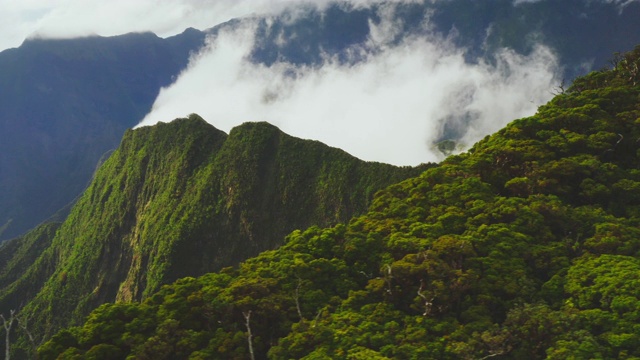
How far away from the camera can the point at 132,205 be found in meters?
152

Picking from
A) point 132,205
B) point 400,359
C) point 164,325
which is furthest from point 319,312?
point 132,205

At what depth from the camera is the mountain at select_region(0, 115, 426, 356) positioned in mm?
121562

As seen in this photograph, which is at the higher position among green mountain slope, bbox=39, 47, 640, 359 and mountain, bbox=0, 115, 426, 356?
mountain, bbox=0, 115, 426, 356

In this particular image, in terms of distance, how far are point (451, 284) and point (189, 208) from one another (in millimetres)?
101119

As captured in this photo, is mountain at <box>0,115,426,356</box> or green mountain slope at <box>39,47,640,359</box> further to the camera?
mountain at <box>0,115,426,356</box>

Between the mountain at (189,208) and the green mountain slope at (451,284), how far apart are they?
55725 millimetres

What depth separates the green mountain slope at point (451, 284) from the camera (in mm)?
34594

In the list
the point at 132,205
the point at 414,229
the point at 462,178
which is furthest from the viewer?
the point at 132,205

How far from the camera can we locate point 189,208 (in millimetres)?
131875

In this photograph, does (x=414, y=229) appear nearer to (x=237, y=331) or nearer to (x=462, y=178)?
(x=462, y=178)

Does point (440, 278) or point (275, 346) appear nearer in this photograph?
point (275, 346)

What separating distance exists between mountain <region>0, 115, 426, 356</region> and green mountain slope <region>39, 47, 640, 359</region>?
55.7 meters

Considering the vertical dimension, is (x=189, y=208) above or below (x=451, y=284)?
above

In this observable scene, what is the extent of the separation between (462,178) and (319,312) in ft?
87.8
